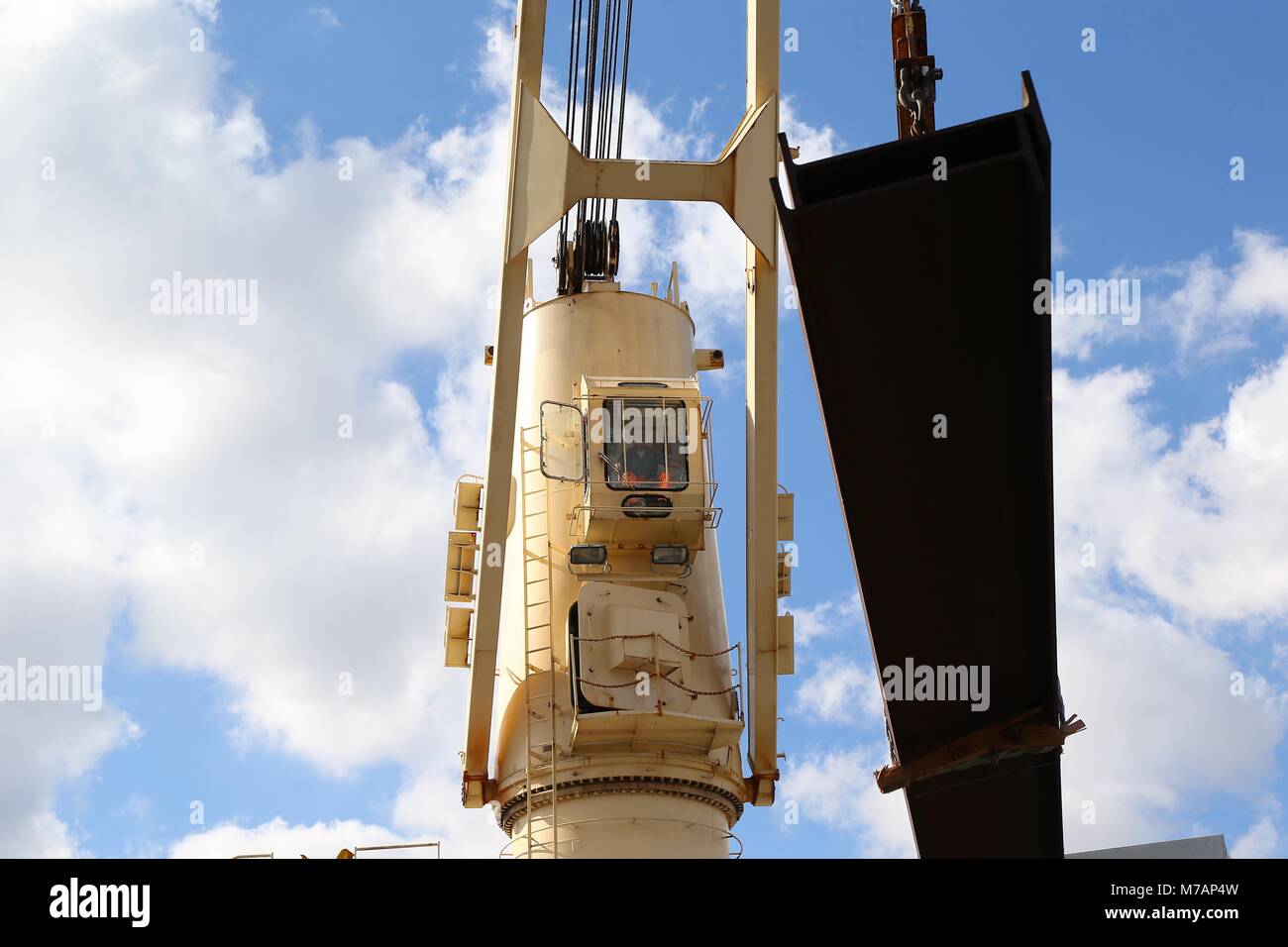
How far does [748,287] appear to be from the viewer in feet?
60.1

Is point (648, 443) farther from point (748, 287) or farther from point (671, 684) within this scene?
point (671, 684)

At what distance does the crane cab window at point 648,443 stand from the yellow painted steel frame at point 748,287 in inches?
37.6

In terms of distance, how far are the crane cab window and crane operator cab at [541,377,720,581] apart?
0.04 feet

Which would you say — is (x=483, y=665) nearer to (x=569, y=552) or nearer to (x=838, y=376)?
(x=569, y=552)

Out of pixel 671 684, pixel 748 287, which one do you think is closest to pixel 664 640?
pixel 671 684

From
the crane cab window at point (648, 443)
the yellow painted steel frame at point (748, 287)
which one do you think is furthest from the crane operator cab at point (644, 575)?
the yellow painted steel frame at point (748, 287)

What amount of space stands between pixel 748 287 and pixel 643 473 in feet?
9.22

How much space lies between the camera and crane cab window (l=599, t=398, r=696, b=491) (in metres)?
17.8

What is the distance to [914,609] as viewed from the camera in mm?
10164
